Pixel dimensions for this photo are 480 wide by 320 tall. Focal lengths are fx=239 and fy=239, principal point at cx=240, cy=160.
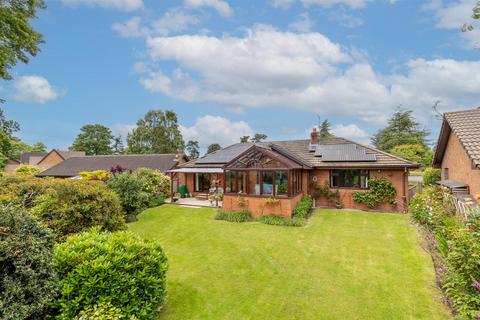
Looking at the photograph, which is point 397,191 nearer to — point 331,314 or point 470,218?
point 470,218

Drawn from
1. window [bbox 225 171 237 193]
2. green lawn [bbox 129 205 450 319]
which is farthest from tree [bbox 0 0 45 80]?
window [bbox 225 171 237 193]

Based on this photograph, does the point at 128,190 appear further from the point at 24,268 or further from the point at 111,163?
the point at 111,163

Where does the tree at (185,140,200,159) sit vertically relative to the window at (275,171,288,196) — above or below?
above

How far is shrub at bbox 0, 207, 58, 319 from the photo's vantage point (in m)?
4.38

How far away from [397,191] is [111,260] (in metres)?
18.9

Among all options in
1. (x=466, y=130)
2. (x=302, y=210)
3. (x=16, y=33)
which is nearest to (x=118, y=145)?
(x=16, y=33)

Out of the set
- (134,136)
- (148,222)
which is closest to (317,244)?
(148,222)

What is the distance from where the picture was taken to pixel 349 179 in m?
18.9

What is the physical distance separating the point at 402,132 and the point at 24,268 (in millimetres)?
64036

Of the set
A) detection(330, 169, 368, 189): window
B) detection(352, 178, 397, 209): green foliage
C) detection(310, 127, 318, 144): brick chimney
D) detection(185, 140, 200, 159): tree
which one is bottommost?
detection(352, 178, 397, 209): green foliage

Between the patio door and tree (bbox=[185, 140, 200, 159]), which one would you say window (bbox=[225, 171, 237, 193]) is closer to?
the patio door

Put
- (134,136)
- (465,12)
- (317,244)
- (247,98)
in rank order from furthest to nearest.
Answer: (134,136) → (247,98) → (465,12) → (317,244)

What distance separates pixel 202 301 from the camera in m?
6.81

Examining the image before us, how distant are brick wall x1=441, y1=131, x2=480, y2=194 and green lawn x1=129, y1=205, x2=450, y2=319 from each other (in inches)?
145
